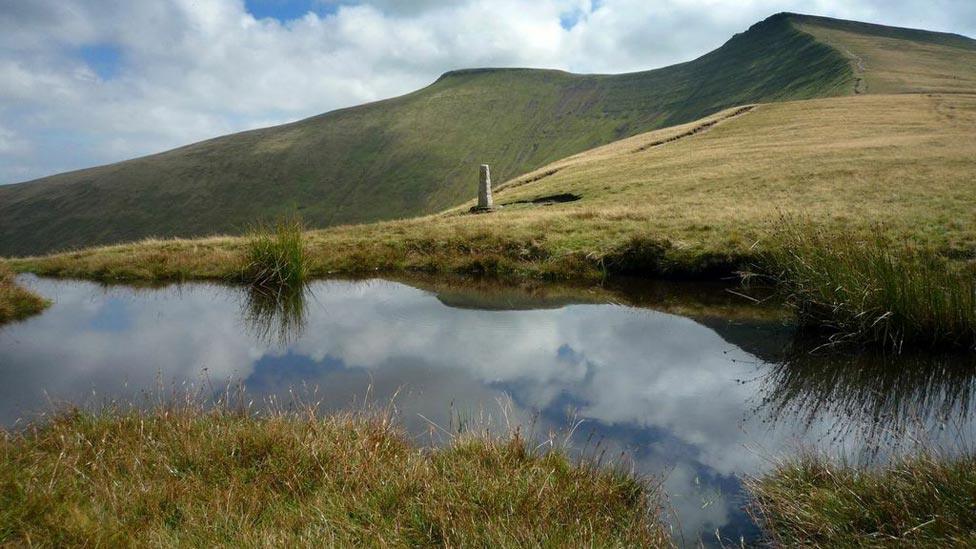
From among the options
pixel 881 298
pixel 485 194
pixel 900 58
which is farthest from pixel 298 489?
pixel 900 58

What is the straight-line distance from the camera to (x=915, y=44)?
128m

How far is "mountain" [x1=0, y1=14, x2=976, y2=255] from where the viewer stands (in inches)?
5128

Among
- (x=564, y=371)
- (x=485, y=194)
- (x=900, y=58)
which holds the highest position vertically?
(x=900, y=58)

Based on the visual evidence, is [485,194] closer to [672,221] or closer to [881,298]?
[672,221]

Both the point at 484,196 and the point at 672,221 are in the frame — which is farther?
the point at 484,196

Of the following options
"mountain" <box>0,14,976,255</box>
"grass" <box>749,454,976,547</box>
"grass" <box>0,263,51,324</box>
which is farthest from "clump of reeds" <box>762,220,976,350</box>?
"mountain" <box>0,14,976,255</box>

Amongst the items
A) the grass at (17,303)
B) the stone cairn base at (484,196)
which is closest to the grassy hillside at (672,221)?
the stone cairn base at (484,196)

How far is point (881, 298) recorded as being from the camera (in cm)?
1037

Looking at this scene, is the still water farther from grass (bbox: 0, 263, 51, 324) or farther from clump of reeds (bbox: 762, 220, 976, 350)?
clump of reeds (bbox: 762, 220, 976, 350)

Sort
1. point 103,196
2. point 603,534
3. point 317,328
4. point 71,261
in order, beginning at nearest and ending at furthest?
point 603,534 → point 317,328 → point 71,261 → point 103,196

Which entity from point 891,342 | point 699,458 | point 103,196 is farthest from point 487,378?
point 103,196

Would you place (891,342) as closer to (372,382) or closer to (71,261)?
(372,382)

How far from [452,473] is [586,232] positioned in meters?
16.8

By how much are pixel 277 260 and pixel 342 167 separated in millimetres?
159344
